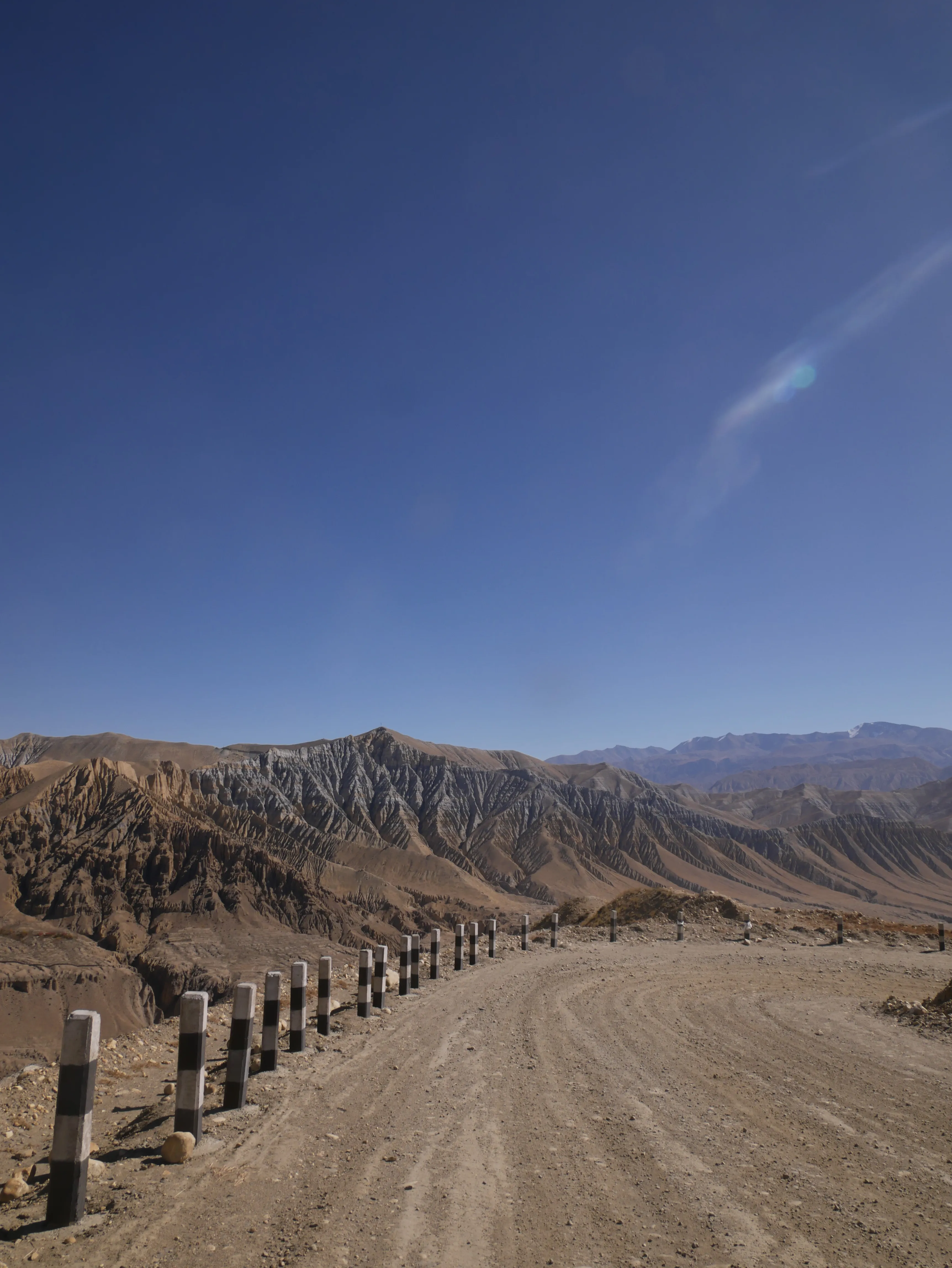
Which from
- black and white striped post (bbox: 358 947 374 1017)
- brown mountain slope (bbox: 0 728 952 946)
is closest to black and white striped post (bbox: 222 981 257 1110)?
black and white striped post (bbox: 358 947 374 1017)

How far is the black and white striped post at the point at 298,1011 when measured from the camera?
781cm

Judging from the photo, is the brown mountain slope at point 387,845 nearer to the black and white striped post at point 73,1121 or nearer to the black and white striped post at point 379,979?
the black and white striped post at point 379,979

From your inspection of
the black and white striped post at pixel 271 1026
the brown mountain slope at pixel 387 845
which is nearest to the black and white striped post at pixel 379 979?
the black and white striped post at pixel 271 1026

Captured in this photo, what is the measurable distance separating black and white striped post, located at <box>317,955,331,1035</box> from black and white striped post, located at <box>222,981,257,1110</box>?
264cm

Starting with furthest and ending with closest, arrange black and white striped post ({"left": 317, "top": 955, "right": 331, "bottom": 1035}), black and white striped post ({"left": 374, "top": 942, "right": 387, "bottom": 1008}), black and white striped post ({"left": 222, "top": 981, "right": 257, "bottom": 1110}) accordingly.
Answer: black and white striped post ({"left": 374, "top": 942, "right": 387, "bottom": 1008})
black and white striped post ({"left": 317, "top": 955, "right": 331, "bottom": 1035})
black and white striped post ({"left": 222, "top": 981, "right": 257, "bottom": 1110})

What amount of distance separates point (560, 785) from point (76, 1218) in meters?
151

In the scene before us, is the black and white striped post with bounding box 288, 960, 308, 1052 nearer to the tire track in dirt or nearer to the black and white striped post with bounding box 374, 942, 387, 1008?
the tire track in dirt

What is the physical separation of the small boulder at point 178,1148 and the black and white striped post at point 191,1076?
0.19m

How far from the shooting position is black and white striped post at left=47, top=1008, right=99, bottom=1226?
4.14 metres

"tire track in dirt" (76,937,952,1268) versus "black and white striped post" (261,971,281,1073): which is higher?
"black and white striped post" (261,971,281,1073)

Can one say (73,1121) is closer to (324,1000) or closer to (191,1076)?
(191,1076)

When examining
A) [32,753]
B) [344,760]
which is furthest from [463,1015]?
[32,753]

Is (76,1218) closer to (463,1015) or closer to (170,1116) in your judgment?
(170,1116)

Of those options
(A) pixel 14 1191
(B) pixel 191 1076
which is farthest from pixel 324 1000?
(A) pixel 14 1191
